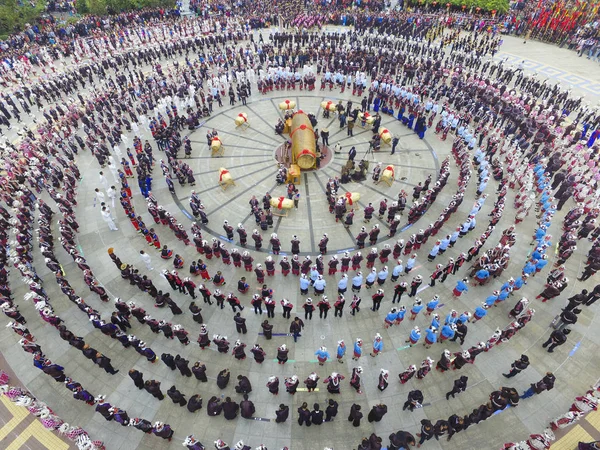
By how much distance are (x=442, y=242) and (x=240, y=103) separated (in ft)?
99.1

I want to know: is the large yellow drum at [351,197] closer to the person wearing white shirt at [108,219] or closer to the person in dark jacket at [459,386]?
the person in dark jacket at [459,386]

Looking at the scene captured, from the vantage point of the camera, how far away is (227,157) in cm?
3297

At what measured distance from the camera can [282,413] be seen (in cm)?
1452

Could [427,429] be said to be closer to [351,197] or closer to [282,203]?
[351,197]

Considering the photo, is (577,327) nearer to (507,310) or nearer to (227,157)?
(507,310)

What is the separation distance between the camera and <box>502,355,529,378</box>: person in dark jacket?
51.1ft

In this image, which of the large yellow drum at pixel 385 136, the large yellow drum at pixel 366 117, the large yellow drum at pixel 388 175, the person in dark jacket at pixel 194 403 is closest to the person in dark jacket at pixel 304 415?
the person in dark jacket at pixel 194 403

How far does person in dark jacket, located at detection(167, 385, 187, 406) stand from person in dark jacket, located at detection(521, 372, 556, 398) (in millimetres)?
15991

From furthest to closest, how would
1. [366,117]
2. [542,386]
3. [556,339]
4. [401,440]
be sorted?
1. [366,117]
2. [556,339]
3. [542,386]
4. [401,440]

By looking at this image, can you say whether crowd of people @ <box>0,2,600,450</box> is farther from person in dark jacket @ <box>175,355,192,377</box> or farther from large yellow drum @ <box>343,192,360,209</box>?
large yellow drum @ <box>343,192,360,209</box>

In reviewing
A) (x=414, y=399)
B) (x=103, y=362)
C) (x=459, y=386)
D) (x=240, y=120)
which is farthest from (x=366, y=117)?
(x=103, y=362)

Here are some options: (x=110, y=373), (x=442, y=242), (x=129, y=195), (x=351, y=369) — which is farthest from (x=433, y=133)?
(x=110, y=373)

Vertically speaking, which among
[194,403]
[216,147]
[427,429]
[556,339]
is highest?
[216,147]

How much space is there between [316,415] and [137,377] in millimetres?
8454
